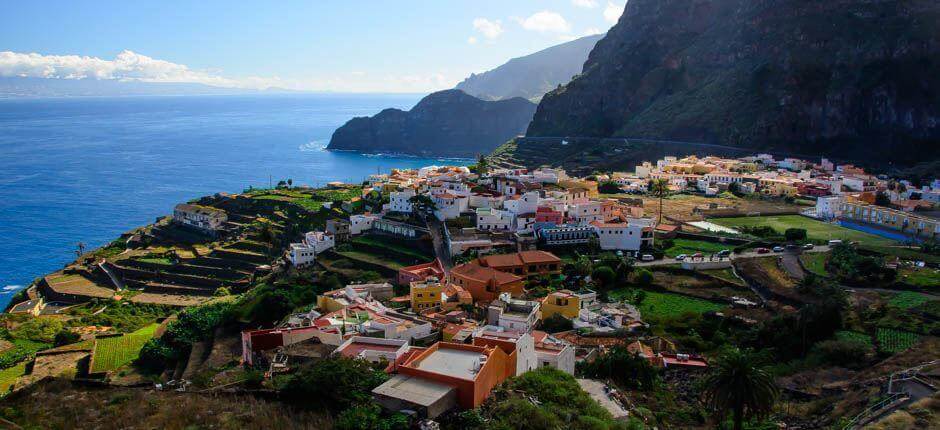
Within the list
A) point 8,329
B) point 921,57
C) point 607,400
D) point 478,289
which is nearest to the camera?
point 607,400

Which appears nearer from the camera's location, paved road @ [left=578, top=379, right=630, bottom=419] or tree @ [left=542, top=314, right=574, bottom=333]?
paved road @ [left=578, top=379, right=630, bottom=419]

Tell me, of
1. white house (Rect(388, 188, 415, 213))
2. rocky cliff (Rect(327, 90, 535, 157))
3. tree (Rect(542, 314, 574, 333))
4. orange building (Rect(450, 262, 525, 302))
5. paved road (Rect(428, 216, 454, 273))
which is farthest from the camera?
rocky cliff (Rect(327, 90, 535, 157))

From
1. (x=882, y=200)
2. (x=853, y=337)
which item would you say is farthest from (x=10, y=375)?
(x=882, y=200)

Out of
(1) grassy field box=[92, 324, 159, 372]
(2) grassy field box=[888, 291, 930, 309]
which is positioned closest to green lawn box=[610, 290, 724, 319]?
(2) grassy field box=[888, 291, 930, 309]

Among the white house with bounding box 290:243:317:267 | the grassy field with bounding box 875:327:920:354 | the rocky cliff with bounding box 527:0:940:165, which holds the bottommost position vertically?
the white house with bounding box 290:243:317:267

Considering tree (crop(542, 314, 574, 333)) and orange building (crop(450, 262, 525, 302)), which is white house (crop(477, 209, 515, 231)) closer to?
orange building (crop(450, 262, 525, 302))

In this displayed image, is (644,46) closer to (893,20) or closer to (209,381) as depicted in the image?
(893,20)

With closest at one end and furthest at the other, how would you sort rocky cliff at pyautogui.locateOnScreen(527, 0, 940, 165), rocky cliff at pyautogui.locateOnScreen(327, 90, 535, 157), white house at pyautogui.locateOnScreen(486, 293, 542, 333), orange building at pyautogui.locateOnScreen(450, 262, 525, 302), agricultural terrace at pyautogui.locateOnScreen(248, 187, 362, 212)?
1. white house at pyautogui.locateOnScreen(486, 293, 542, 333)
2. orange building at pyautogui.locateOnScreen(450, 262, 525, 302)
3. agricultural terrace at pyautogui.locateOnScreen(248, 187, 362, 212)
4. rocky cliff at pyautogui.locateOnScreen(527, 0, 940, 165)
5. rocky cliff at pyautogui.locateOnScreen(327, 90, 535, 157)

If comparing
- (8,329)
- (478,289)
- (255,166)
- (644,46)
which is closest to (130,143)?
(255,166)
